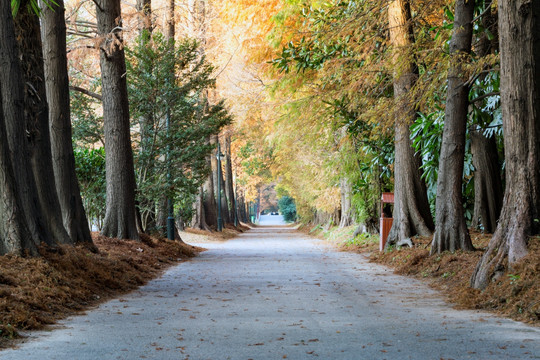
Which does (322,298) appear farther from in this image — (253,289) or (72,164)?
(72,164)

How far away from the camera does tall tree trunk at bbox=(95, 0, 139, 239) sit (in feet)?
60.1

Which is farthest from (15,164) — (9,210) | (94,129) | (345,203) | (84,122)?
(345,203)

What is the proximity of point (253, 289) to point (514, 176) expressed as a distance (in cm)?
487

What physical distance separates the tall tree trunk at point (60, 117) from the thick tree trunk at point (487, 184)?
33.0 ft

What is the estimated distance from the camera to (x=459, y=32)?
1443cm

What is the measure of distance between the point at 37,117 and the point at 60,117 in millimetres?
2009

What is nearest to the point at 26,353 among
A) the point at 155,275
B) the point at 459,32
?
→ the point at 155,275

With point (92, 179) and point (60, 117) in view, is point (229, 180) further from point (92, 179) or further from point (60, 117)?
point (60, 117)

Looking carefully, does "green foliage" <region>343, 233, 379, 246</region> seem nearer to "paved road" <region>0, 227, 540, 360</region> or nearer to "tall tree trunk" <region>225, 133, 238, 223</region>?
"paved road" <region>0, 227, 540, 360</region>

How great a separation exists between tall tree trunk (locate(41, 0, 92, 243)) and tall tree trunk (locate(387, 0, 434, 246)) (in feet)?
28.1

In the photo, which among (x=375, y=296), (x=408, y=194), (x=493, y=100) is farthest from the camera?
(x=408, y=194)

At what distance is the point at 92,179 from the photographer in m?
21.7

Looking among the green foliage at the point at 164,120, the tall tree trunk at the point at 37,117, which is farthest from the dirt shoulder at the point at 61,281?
the green foliage at the point at 164,120

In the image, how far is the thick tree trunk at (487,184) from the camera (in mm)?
17594
